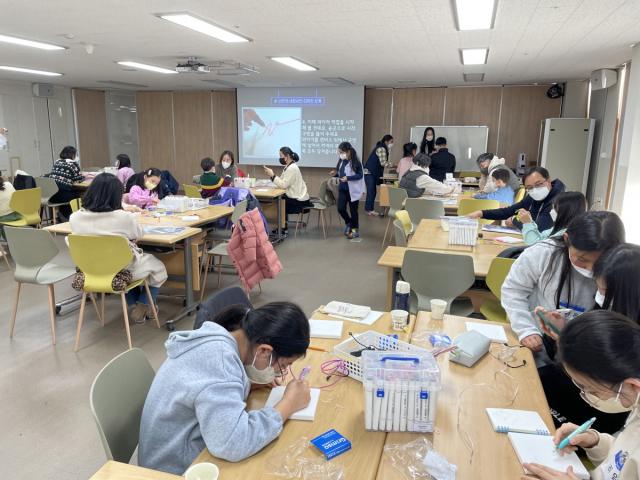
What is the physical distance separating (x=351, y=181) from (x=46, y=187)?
469 cm

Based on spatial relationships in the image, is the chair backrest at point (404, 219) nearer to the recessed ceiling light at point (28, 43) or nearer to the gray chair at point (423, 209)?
the gray chair at point (423, 209)

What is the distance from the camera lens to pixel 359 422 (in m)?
1.46

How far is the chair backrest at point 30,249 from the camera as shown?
3.47 meters

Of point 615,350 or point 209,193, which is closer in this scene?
point 615,350

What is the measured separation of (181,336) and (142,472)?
381 millimetres

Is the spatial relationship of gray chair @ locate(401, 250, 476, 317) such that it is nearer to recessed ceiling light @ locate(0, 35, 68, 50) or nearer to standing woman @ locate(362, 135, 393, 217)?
recessed ceiling light @ locate(0, 35, 68, 50)

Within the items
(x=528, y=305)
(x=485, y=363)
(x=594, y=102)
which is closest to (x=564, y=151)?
(x=594, y=102)

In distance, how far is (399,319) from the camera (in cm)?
212

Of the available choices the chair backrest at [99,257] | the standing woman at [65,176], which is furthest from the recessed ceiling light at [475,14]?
the standing woman at [65,176]

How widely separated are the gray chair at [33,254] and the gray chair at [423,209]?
11.9ft

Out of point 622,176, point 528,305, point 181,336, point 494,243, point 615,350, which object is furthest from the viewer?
point 622,176

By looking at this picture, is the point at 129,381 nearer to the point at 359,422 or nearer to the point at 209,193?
the point at 359,422

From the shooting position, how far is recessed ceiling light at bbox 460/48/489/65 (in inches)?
229

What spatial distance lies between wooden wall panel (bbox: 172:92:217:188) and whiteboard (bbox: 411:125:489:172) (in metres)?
5.81
